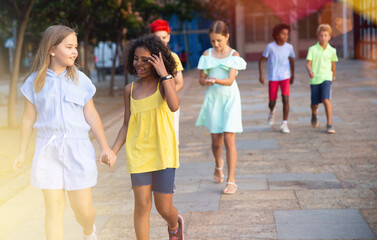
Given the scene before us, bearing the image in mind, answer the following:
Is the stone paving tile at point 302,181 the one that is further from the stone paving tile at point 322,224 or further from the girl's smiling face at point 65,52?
the girl's smiling face at point 65,52

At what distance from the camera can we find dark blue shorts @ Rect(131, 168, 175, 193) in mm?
3949

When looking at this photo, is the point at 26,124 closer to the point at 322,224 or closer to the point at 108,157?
the point at 108,157

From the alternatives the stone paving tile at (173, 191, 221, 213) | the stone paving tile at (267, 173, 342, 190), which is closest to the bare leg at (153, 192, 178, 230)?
the stone paving tile at (173, 191, 221, 213)

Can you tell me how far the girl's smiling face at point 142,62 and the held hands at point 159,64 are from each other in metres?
0.05

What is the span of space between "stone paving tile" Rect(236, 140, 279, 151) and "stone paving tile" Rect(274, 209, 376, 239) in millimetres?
3508

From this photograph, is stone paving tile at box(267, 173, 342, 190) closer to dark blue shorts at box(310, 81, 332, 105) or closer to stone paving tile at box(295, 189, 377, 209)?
stone paving tile at box(295, 189, 377, 209)

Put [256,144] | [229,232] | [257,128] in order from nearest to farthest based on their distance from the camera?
[229,232], [256,144], [257,128]

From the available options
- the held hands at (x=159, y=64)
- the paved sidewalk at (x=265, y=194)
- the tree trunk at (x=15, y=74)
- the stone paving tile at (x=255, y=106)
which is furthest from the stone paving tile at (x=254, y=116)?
the held hands at (x=159, y=64)

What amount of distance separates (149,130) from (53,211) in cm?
79

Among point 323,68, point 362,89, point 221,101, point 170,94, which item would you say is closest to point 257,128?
point 323,68

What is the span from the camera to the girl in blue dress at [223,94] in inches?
237

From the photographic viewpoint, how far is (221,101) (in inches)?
246

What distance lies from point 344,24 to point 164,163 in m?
36.7

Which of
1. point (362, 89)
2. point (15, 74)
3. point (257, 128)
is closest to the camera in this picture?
point (257, 128)
